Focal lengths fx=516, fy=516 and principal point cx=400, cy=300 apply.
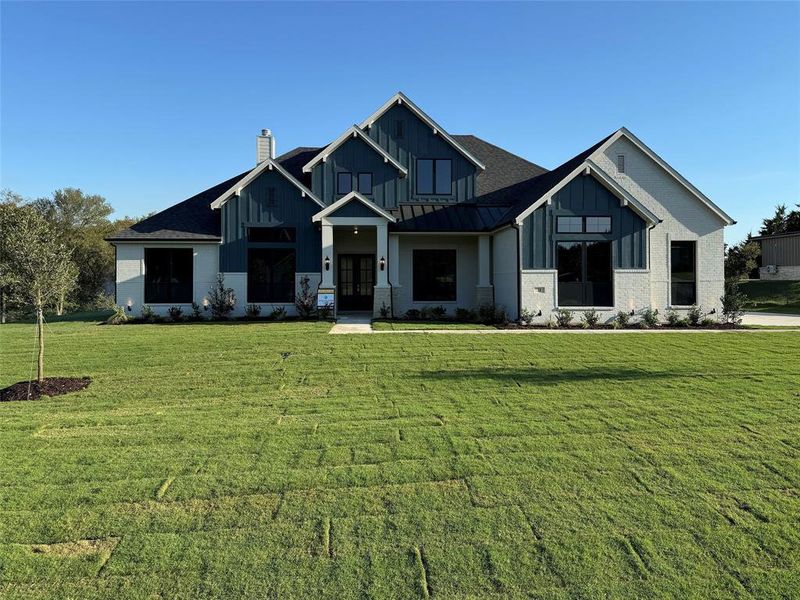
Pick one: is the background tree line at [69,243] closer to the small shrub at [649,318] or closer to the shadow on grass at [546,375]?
the shadow on grass at [546,375]

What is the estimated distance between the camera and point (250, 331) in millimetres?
15008

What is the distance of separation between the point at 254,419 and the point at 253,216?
15.2m

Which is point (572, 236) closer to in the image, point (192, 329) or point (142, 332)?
point (192, 329)

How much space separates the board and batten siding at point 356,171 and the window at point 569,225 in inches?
277

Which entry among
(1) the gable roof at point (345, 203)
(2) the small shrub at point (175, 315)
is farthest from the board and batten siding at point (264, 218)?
(2) the small shrub at point (175, 315)

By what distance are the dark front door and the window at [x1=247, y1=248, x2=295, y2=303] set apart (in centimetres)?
270

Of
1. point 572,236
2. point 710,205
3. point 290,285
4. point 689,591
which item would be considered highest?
point 710,205

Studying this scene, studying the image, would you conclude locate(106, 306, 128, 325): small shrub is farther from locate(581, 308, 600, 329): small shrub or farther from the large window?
locate(581, 308, 600, 329): small shrub

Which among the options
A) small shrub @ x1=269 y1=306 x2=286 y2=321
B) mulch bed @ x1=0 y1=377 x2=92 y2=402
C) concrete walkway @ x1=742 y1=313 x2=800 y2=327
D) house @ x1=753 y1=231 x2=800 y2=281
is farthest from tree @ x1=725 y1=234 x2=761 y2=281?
mulch bed @ x1=0 y1=377 x2=92 y2=402

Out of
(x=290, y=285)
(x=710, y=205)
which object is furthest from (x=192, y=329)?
(x=710, y=205)

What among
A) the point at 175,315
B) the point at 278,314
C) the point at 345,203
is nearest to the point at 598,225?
the point at 345,203

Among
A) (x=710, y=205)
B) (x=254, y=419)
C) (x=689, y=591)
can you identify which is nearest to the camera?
(x=689, y=591)

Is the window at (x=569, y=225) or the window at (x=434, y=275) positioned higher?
the window at (x=569, y=225)

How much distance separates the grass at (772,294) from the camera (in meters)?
31.3
